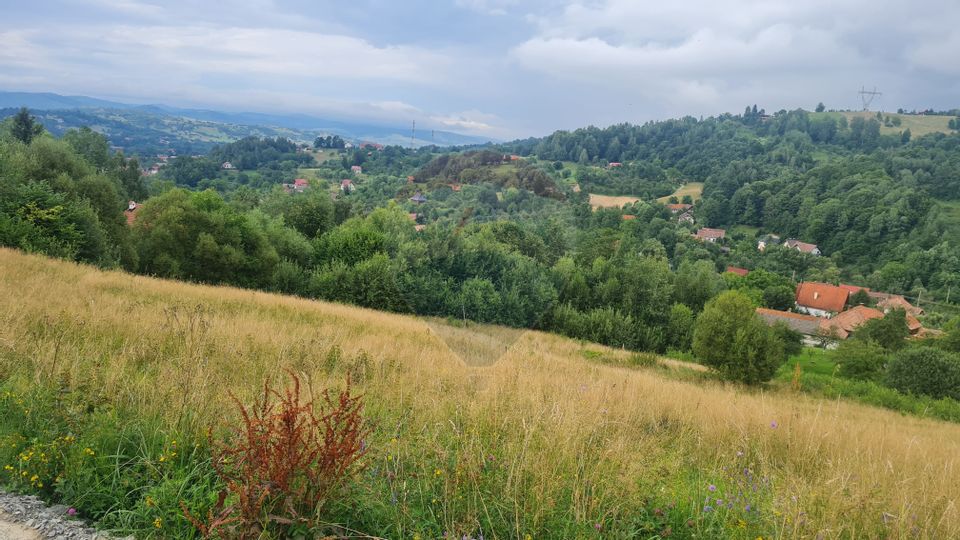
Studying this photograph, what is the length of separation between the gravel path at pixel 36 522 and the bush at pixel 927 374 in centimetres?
3920

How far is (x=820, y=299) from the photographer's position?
72.9m

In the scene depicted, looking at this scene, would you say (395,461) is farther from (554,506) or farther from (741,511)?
(741,511)

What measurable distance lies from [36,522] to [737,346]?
22639 mm

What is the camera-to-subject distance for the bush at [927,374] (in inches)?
1198

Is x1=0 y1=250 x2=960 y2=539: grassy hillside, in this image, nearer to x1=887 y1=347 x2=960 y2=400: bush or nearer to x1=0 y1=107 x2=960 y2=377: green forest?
x1=0 y1=107 x2=960 y2=377: green forest

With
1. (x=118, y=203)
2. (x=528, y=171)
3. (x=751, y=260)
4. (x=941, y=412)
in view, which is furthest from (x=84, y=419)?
(x=751, y=260)

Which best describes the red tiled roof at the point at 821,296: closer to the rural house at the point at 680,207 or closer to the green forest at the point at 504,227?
the green forest at the point at 504,227

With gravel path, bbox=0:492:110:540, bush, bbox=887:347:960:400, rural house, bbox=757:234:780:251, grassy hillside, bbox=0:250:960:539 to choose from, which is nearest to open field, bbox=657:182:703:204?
rural house, bbox=757:234:780:251

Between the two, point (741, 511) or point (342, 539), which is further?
point (741, 511)

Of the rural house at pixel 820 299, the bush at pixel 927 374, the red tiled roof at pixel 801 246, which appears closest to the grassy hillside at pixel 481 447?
the bush at pixel 927 374

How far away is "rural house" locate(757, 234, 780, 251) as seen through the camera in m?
95.0

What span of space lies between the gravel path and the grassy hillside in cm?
11

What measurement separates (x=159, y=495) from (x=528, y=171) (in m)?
5.82

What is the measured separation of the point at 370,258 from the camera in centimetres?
2967
